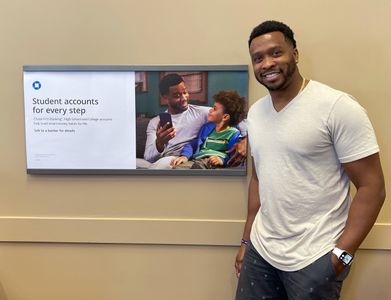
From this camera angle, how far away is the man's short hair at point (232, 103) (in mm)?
1614

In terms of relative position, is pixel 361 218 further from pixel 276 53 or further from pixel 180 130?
pixel 180 130

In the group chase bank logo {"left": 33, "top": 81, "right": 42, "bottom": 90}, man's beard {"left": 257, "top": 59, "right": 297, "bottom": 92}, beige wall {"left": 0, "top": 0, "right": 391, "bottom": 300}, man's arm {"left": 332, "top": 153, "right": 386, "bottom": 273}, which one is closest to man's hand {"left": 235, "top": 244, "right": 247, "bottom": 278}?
beige wall {"left": 0, "top": 0, "right": 391, "bottom": 300}

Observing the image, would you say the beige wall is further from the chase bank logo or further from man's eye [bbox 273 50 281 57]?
man's eye [bbox 273 50 281 57]

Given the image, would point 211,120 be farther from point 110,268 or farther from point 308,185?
point 110,268

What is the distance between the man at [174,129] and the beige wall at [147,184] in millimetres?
92

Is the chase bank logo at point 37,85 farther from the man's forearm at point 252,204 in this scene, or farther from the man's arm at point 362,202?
the man's arm at point 362,202

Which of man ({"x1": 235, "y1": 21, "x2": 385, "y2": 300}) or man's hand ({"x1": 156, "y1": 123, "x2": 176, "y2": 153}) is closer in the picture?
man ({"x1": 235, "y1": 21, "x2": 385, "y2": 300})

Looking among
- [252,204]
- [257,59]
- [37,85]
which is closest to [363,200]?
[252,204]

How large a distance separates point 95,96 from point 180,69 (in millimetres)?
391

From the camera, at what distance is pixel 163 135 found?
165 centimetres

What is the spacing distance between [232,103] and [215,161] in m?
0.26

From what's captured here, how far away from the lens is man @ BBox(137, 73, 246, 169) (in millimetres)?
1625

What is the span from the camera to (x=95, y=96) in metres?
1.63

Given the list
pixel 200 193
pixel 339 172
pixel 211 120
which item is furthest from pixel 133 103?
pixel 339 172
